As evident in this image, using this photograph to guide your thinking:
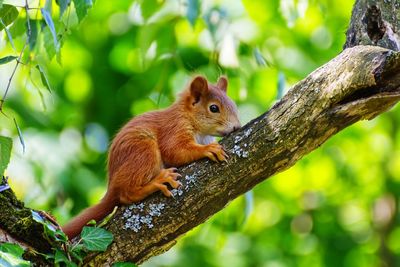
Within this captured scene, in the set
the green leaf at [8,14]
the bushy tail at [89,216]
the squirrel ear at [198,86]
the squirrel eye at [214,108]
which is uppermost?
the green leaf at [8,14]

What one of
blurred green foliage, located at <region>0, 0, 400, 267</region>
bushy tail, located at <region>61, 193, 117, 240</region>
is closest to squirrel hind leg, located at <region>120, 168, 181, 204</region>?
bushy tail, located at <region>61, 193, 117, 240</region>

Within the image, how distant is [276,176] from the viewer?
7352mm

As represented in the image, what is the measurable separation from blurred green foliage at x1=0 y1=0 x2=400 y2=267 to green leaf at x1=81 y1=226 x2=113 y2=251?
2.57 metres

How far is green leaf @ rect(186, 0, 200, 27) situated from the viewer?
155 inches

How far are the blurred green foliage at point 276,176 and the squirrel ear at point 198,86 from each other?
140cm

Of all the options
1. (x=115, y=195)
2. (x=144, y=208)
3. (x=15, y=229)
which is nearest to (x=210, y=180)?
(x=144, y=208)

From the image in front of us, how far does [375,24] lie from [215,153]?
97cm

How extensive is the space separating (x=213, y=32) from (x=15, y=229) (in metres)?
1.78

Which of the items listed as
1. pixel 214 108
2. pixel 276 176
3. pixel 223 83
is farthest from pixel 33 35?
pixel 276 176

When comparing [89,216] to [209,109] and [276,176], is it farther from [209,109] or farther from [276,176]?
[276,176]

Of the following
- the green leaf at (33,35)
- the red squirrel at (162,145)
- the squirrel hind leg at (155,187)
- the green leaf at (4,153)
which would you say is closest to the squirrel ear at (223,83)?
the red squirrel at (162,145)

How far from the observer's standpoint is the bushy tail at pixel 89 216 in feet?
10.6

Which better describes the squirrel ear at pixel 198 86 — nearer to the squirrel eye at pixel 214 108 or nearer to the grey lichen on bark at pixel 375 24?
the squirrel eye at pixel 214 108

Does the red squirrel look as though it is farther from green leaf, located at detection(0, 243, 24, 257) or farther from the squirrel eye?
green leaf, located at detection(0, 243, 24, 257)
